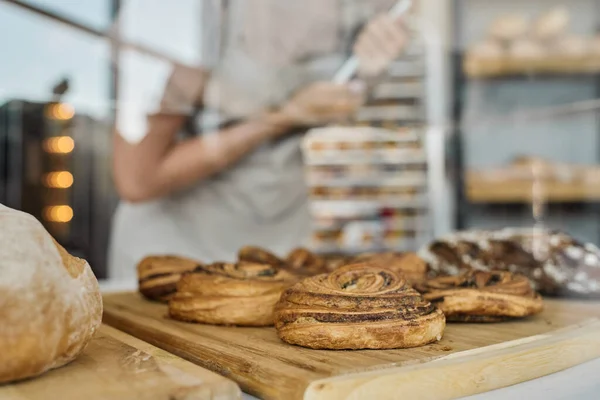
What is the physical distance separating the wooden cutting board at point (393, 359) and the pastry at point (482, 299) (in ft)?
0.09

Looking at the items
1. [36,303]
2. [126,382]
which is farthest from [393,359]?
[36,303]

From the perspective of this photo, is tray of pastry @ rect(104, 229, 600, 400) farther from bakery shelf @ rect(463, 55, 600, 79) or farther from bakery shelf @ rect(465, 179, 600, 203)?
bakery shelf @ rect(463, 55, 600, 79)

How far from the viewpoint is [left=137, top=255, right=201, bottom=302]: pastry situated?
1470 mm

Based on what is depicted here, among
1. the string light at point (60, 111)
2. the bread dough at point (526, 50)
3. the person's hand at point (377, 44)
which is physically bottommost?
the string light at point (60, 111)

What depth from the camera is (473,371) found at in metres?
0.88

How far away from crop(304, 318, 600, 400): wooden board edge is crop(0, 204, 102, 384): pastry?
328mm

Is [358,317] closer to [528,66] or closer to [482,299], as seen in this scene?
[482,299]

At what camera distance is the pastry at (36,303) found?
29.0 inches

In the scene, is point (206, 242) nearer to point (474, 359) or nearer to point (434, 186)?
point (434, 186)

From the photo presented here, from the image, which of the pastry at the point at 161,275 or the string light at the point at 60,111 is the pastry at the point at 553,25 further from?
the pastry at the point at 161,275

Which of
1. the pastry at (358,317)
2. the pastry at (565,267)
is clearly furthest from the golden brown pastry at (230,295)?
the pastry at (565,267)

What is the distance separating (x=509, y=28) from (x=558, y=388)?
2987 mm

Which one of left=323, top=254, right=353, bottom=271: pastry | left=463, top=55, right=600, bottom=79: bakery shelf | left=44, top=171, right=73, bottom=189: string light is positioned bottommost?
left=323, top=254, right=353, bottom=271: pastry

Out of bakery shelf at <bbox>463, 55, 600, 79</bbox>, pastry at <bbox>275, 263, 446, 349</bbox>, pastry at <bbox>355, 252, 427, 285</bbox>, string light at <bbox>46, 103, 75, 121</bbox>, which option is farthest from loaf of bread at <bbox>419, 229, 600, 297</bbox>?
bakery shelf at <bbox>463, 55, 600, 79</bbox>
